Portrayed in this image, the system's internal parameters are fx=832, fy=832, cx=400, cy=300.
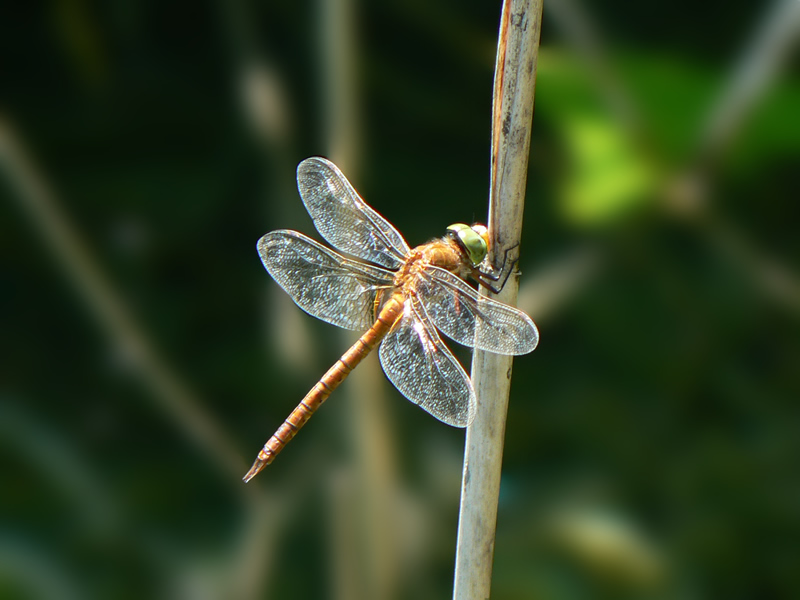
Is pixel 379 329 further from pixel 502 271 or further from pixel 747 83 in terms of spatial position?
pixel 747 83

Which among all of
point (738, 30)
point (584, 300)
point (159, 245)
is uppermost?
point (738, 30)

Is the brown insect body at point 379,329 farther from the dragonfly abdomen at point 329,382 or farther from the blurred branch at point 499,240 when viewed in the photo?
the blurred branch at point 499,240

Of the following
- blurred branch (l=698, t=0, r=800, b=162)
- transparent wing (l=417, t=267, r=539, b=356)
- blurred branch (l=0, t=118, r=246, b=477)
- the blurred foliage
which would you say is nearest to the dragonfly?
transparent wing (l=417, t=267, r=539, b=356)

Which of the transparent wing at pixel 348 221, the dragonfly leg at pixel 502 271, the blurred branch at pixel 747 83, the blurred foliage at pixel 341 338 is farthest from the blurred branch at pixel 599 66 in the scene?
the dragonfly leg at pixel 502 271

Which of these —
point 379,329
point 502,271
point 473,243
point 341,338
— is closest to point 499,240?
point 502,271

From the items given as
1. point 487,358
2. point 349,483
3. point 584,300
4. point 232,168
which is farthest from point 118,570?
point 487,358

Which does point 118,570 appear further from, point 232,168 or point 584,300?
point 584,300

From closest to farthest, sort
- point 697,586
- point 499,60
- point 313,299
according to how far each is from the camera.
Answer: point 499,60 < point 313,299 < point 697,586
